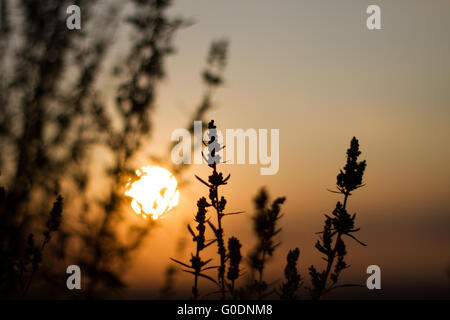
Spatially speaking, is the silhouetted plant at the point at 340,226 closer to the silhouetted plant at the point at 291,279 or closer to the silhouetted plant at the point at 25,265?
the silhouetted plant at the point at 291,279

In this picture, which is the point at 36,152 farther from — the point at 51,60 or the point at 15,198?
the point at 51,60

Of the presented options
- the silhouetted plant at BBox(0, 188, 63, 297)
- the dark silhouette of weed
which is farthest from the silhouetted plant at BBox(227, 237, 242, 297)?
the silhouetted plant at BBox(0, 188, 63, 297)

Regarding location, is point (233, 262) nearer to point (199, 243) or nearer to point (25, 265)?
point (199, 243)

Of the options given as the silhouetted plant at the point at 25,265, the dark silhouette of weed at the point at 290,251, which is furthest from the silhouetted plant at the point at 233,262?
the silhouetted plant at the point at 25,265

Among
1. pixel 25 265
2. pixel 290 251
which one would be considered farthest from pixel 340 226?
pixel 25 265

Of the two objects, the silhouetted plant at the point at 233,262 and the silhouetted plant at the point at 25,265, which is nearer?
the silhouetted plant at the point at 233,262

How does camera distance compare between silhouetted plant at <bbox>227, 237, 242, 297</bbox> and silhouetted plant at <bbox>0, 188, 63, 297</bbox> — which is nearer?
silhouetted plant at <bbox>227, 237, 242, 297</bbox>

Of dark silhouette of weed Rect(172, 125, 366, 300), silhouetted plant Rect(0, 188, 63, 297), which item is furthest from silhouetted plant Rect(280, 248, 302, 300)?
silhouetted plant Rect(0, 188, 63, 297)

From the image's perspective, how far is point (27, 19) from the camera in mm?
4508

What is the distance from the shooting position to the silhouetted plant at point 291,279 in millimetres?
2217

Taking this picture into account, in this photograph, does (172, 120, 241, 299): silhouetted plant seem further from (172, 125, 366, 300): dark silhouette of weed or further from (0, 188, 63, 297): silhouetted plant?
(0, 188, 63, 297): silhouetted plant

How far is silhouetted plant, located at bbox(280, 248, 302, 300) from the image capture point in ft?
7.27

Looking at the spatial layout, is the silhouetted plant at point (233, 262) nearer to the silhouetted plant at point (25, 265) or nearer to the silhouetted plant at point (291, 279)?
the silhouetted plant at point (291, 279)
